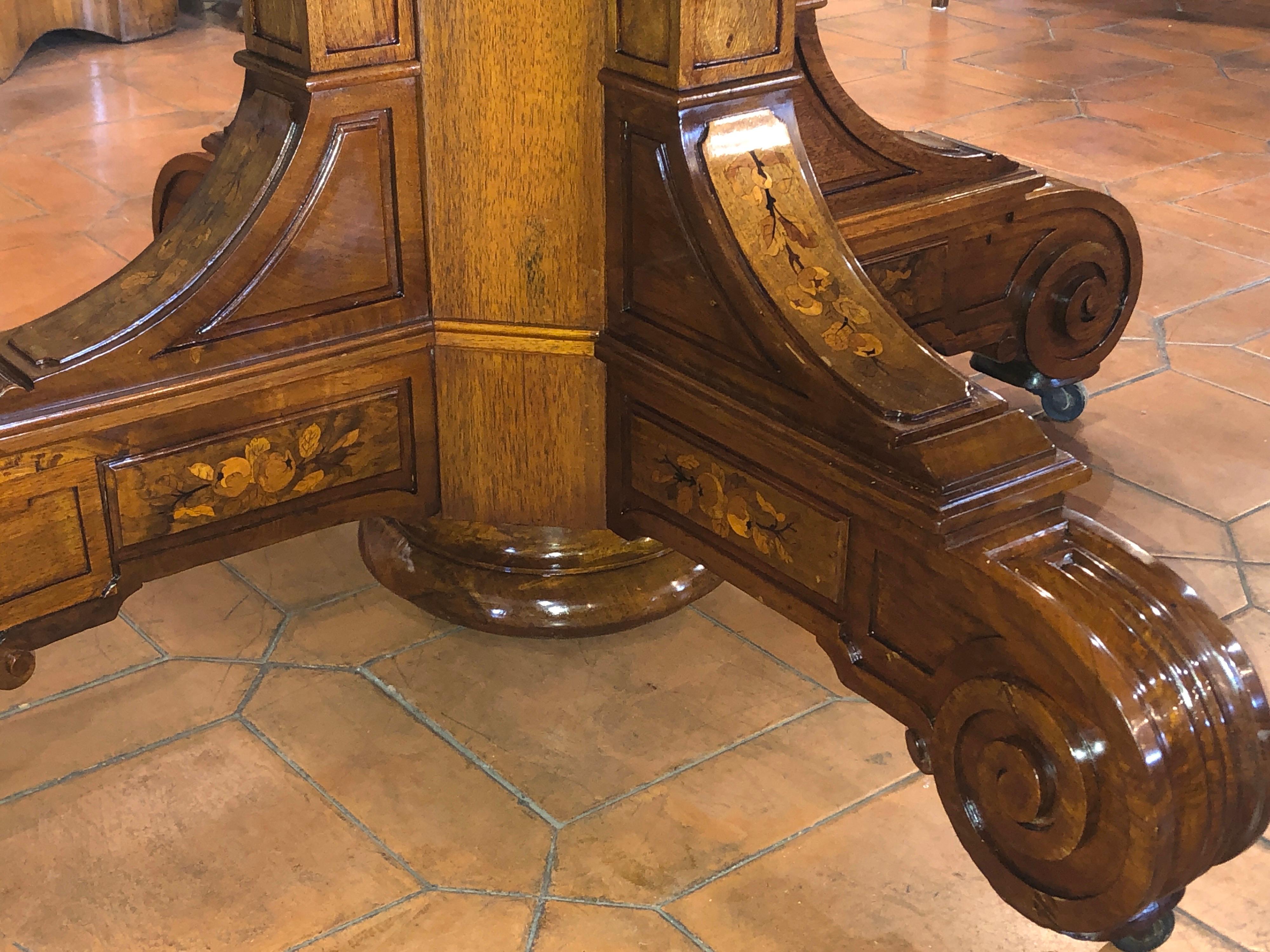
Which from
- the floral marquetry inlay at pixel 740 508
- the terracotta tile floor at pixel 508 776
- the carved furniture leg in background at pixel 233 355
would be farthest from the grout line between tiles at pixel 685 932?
the carved furniture leg in background at pixel 233 355

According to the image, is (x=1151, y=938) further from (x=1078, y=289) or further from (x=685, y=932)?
(x=1078, y=289)

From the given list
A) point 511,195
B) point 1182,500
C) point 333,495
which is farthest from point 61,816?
point 1182,500

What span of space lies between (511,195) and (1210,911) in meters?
0.97

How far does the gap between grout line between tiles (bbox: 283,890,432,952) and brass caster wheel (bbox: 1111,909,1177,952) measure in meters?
0.62

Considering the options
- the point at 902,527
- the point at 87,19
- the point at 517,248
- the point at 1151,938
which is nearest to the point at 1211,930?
the point at 1151,938

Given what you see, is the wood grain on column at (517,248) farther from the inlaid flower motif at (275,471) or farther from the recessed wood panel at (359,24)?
the inlaid flower motif at (275,471)

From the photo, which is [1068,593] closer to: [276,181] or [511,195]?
[511,195]

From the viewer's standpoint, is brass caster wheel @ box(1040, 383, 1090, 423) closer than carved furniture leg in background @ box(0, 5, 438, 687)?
No

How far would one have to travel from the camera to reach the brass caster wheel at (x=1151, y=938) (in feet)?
4.00

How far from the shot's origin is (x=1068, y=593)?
1184 mm

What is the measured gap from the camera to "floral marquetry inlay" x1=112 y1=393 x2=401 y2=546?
56.8 inches

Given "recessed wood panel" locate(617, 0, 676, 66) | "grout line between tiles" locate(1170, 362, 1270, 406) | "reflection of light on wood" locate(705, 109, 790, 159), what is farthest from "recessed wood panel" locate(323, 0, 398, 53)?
"grout line between tiles" locate(1170, 362, 1270, 406)

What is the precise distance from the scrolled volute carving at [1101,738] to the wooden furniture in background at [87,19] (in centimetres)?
384

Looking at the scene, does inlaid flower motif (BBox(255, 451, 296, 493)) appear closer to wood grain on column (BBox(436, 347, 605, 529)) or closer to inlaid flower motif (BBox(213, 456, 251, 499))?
inlaid flower motif (BBox(213, 456, 251, 499))
